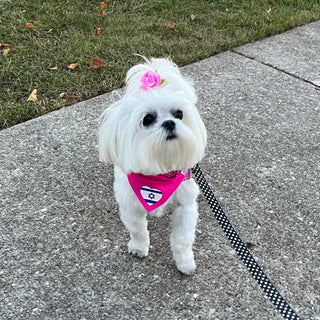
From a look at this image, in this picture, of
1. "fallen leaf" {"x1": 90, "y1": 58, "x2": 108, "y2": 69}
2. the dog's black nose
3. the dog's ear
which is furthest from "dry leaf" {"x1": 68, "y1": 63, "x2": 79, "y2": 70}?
the dog's black nose

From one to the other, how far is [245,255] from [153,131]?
1.13m

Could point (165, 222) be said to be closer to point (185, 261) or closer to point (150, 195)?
point (185, 261)

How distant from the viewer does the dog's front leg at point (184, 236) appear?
2305 mm

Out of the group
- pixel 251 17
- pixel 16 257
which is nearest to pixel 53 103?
pixel 16 257

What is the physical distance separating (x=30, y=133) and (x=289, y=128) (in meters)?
2.34

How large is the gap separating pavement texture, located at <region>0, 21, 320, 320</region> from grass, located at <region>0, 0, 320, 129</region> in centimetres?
32

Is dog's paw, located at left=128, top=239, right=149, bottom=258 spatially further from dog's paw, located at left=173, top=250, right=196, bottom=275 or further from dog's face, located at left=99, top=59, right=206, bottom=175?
dog's face, located at left=99, top=59, right=206, bottom=175

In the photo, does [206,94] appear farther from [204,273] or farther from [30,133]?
[204,273]

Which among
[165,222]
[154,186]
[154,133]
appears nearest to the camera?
[154,133]

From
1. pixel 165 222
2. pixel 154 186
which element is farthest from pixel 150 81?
pixel 165 222

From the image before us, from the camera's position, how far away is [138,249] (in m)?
2.52

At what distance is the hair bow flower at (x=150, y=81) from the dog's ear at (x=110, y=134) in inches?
5.8

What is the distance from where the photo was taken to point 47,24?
5133 mm

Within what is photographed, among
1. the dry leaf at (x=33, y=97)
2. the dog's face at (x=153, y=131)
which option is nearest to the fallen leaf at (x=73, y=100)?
the dry leaf at (x=33, y=97)
